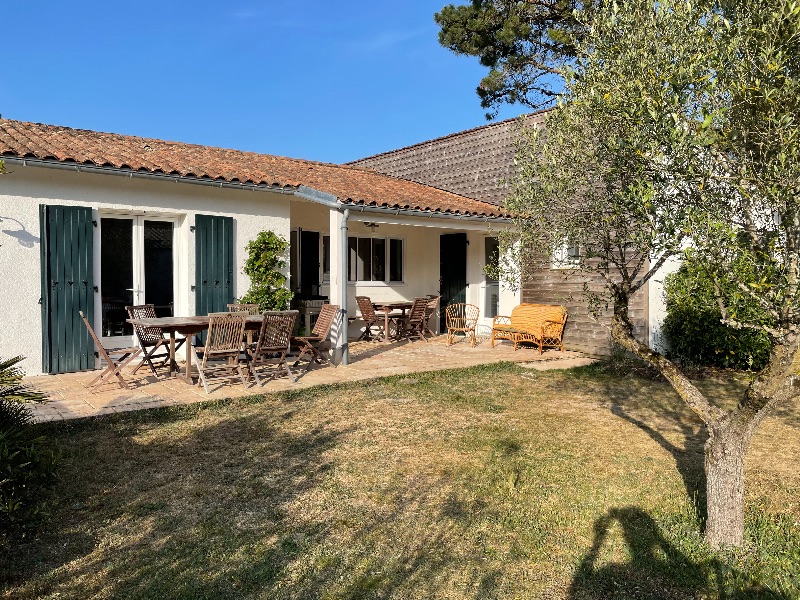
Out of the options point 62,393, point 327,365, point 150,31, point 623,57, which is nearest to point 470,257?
point 327,365

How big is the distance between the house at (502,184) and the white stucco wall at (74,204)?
4.68 metres

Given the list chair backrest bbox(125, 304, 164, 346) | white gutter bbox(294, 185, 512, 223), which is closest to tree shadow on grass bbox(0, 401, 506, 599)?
chair backrest bbox(125, 304, 164, 346)

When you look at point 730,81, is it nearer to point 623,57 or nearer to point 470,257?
point 623,57

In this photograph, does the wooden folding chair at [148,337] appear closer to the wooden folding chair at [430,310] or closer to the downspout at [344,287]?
the downspout at [344,287]

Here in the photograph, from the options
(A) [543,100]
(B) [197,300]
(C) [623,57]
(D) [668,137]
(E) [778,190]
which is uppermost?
(A) [543,100]

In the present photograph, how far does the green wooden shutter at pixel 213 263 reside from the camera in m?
9.60

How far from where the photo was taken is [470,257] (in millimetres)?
Result: 14000

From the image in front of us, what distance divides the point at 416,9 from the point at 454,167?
6660 mm

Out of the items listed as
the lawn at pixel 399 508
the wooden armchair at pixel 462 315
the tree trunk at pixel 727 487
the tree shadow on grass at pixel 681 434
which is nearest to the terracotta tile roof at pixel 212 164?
the wooden armchair at pixel 462 315

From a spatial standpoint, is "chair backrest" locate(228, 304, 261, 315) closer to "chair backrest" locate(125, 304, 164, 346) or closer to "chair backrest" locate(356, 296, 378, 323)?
"chair backrest" locate(125, 304, 164, 346)

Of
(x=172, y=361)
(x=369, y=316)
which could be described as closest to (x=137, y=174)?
(x=172, y=361)

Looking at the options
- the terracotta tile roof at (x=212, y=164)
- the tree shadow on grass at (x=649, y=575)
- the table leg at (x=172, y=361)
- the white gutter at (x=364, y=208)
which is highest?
the terracotta tile roof at (x=212, y=164)

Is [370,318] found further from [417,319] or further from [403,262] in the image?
[403,262]

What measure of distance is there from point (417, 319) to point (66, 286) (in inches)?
268
